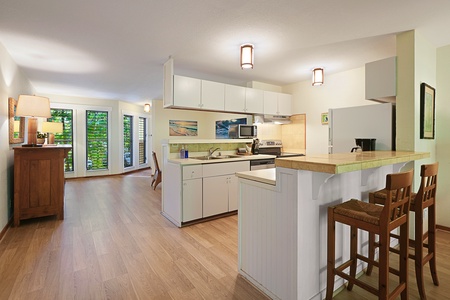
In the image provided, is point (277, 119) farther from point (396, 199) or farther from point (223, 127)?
point (396, 199)

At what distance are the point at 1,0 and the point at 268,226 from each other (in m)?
2.95

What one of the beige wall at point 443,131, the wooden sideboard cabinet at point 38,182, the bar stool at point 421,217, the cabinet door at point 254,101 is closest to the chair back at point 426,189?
the bar stool at point 421,217

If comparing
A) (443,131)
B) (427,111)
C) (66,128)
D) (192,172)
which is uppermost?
(66,128)

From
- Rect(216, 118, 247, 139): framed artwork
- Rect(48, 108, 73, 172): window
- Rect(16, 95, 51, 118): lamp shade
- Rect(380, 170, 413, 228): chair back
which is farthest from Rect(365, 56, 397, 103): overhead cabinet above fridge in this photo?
Rect(48, 108, 73, 172): window

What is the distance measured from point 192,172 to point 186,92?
132 cm

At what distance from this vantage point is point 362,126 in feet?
9.37

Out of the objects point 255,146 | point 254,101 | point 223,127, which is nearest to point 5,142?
point 255,146

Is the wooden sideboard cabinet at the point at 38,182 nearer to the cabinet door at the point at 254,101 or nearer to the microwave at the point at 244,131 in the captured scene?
the microwave at the point at 244,131

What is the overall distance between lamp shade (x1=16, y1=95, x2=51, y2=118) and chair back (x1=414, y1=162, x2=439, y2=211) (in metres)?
4.35

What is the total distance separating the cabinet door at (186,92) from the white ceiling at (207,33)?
300 mm

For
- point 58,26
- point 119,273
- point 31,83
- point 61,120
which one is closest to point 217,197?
point 119,273

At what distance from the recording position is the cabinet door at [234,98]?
4.16 metres

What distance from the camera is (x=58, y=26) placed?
8.21ft

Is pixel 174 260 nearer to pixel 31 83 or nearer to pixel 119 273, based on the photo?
pixel 119 273
